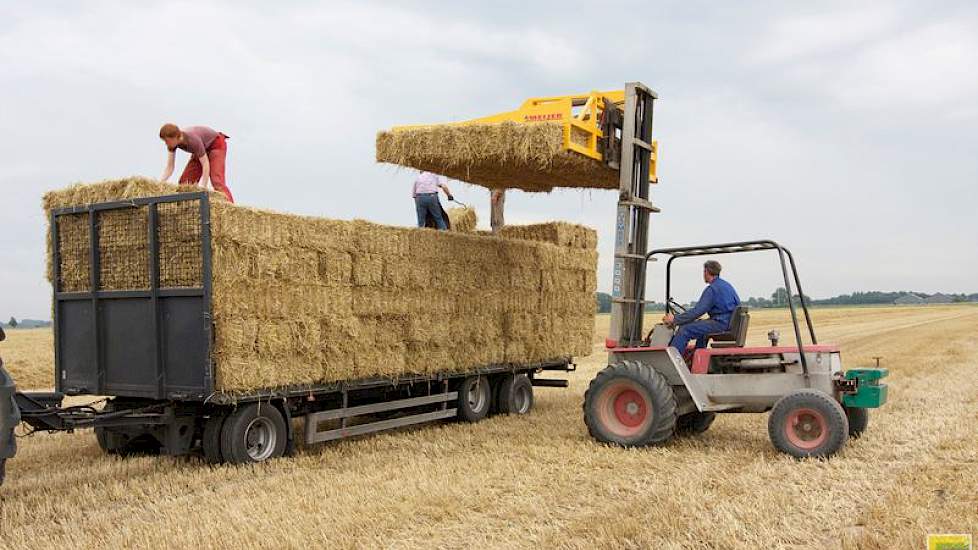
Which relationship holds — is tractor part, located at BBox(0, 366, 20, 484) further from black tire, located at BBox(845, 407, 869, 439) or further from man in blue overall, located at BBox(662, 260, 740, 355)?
black tire, located at BBox(845, 407, 869, 439)

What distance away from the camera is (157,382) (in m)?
8.55

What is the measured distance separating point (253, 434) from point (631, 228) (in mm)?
4903

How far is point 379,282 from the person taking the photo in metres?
10.1

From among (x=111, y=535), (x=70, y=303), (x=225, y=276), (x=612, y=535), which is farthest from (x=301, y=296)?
(x=612, y=535)

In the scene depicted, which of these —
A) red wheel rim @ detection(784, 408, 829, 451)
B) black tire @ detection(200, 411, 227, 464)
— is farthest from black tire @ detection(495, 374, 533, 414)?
black tire @ detection(200, 411, 227, 464)

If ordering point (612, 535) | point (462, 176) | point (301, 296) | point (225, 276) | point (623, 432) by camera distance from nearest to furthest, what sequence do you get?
point (612, 535), point (225, 276), point (301, 296), point (623, 432), point (462, 176)

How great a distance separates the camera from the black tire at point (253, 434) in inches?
337

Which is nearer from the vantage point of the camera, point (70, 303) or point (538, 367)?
point (70, 303)

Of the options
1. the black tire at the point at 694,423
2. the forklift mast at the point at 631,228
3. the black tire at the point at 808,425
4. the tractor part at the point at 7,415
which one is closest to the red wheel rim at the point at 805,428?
the black tire at the point at 808,425

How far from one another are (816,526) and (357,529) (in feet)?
10.4

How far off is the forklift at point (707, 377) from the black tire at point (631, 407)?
11 mm

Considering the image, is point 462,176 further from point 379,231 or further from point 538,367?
point 538,367

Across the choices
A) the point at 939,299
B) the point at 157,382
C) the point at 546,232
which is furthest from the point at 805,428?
the point at 939,299

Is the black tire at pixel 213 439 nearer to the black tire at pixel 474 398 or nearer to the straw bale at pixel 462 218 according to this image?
the black tire at pixel 474 398
